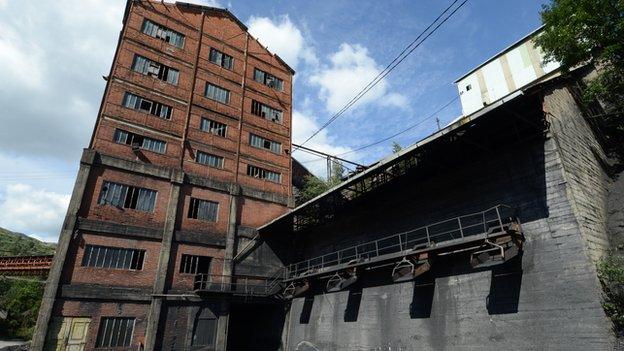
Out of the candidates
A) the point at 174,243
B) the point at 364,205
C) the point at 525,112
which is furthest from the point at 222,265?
the point at 525,112

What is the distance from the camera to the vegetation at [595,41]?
16.1 metres

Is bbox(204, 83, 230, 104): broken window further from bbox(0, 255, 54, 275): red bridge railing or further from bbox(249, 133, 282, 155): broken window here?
bbox(0, 255, 54, 275): red bridge railing

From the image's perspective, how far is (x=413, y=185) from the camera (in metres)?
16.7

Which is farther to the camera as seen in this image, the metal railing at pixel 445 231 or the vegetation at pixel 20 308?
the vegetation at pixel 20 308

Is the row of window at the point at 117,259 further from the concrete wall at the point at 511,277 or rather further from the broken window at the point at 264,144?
the broken window at the point at 264,144

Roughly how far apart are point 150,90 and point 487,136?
68.4ft

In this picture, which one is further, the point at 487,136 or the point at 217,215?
the point at 217,215

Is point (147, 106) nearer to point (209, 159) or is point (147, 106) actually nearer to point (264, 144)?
point (209, 159)

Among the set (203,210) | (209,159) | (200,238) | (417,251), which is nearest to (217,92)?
(209,159)

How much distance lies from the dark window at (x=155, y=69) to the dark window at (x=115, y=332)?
15637mm

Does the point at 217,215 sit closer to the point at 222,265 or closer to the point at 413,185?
the point at 222,265

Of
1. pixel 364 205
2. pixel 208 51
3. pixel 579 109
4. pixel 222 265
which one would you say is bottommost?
pixel 222 265

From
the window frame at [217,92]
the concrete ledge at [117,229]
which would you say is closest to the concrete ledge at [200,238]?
the concrete ledge at [117,229]

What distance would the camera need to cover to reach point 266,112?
96.3 ft
